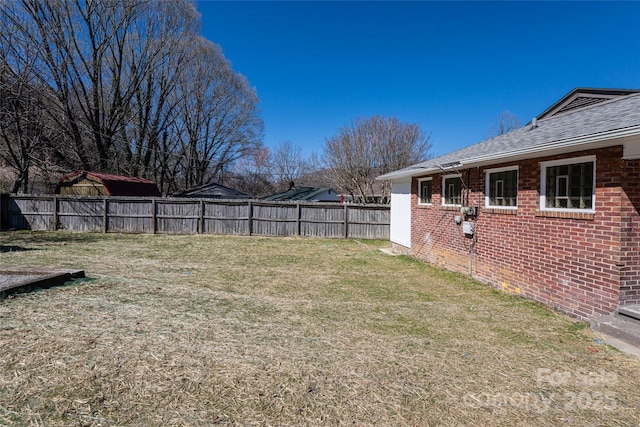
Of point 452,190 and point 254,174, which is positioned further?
point 254,174

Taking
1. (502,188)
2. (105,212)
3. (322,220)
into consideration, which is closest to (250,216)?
(322,220)

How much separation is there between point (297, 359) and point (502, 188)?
518cm

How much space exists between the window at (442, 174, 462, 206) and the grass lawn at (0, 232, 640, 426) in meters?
2.66

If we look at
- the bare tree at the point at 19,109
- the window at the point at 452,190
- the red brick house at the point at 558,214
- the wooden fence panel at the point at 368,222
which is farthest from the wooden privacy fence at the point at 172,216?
the red brick house at the point at 558,214

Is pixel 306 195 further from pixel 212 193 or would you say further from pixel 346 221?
pixel 346 221

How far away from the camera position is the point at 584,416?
2.40m

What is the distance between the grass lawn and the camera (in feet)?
7.72

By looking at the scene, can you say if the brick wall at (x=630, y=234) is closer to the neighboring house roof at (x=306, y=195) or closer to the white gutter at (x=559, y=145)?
the white gutter at (x=559, y=145)

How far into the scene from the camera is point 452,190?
26.5ft

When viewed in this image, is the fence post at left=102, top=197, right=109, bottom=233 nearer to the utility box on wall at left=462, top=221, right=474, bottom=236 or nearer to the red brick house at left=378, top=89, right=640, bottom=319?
the red brick house at left=378, top=89, right=640, bottom=319

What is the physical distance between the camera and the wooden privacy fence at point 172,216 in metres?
14.4

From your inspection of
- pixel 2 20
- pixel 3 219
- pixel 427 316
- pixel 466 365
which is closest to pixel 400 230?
pixel 427 316

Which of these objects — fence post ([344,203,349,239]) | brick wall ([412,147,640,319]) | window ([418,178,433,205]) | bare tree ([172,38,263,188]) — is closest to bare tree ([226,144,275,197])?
bare tree ([172,38,263,188])

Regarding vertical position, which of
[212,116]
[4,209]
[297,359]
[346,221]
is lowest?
[297,359]
